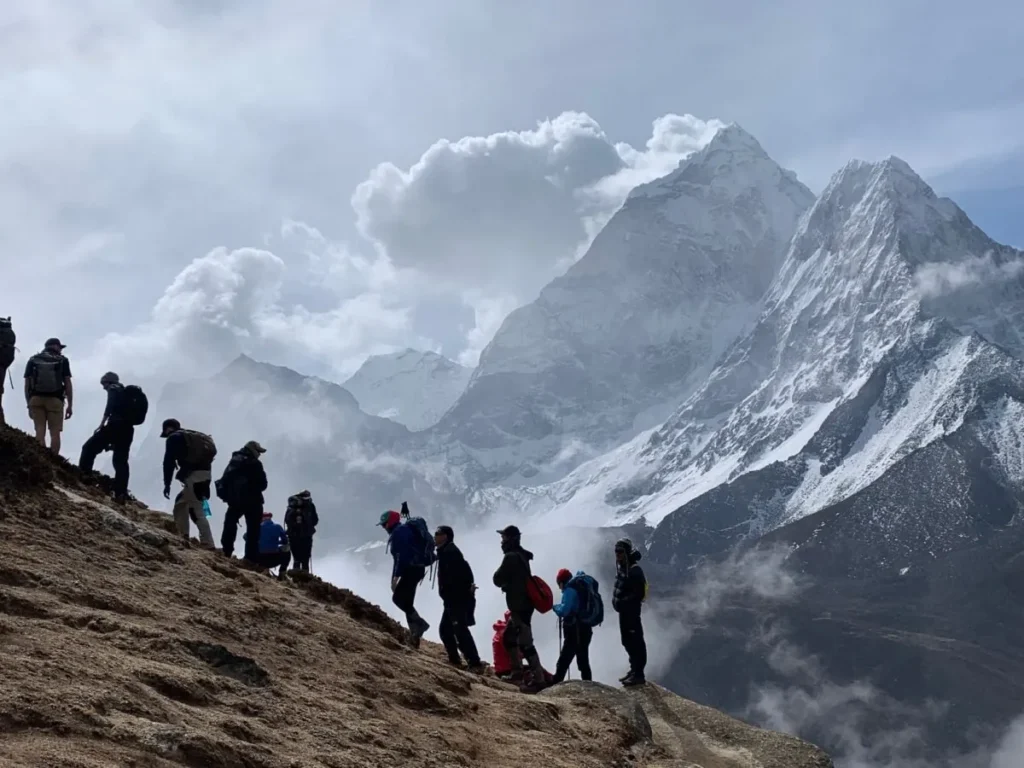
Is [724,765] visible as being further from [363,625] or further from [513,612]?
[363,625]

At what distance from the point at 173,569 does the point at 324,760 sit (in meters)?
5.93

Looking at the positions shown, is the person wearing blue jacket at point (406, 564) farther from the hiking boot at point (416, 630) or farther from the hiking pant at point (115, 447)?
the hiking pant at point (115, 447)

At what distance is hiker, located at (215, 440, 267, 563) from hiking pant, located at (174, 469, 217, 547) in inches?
15.4

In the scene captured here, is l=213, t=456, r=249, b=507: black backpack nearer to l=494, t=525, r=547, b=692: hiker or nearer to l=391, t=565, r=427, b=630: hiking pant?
l=391, t=565, r=427, b=630: hiking pant

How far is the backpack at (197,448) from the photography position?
1836 centimetres

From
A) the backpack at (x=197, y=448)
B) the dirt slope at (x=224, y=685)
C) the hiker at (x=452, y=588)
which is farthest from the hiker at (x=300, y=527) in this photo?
the hiker at (x=452, y=588)

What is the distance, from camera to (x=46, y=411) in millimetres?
18641

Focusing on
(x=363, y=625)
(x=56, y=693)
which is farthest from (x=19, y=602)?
(x=363, y=625)

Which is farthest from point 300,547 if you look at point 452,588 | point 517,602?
point 517,602

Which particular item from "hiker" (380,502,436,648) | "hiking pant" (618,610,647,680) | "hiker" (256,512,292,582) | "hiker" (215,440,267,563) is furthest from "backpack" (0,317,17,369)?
"hiking pant" (618,610,647,680)

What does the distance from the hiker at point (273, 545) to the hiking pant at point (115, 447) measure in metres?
3.14

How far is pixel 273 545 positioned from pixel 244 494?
10.3 ft

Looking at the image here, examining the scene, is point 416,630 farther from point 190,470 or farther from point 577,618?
point 190,470

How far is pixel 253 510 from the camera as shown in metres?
18.6
